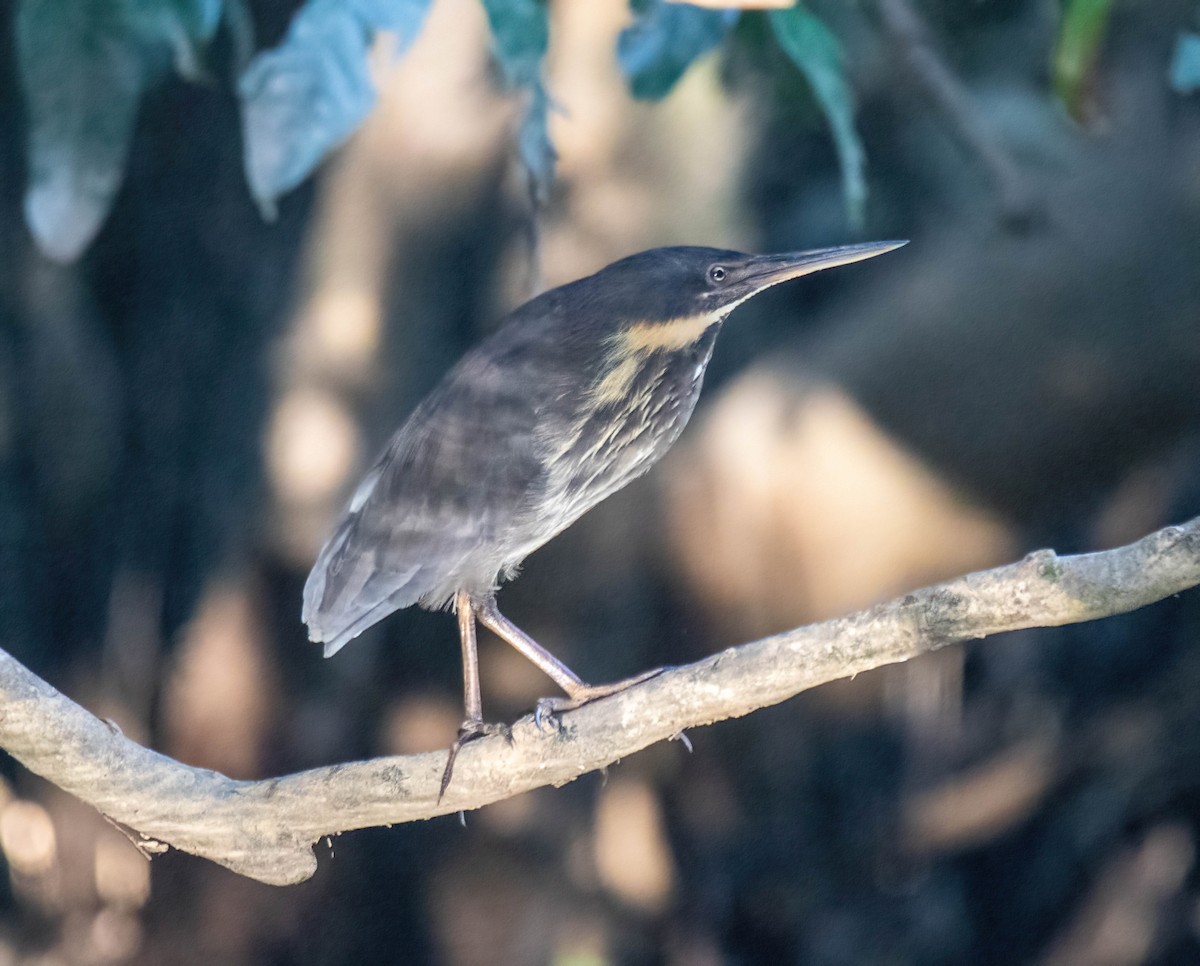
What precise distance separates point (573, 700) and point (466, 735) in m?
0.11

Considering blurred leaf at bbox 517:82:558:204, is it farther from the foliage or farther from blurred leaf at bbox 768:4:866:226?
blurred leaf at bbox 768:4:866:226

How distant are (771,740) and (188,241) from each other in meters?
0.94

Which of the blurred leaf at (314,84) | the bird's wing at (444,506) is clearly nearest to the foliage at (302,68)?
the blurred leaf at (314,84)

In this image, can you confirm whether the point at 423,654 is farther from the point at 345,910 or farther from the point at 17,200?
the point at 17,200

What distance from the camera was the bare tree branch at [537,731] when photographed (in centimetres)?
73

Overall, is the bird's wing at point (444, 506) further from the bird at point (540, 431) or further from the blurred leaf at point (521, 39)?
the blurred leaf at point (521, 39)

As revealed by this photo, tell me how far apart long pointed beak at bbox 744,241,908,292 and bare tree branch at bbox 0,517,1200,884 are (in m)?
0.35

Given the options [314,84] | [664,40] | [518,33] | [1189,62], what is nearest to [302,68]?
[314,84]

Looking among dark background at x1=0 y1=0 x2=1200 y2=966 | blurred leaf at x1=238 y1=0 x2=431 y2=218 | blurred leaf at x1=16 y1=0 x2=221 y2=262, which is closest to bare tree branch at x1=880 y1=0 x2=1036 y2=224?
dark background at x1=0 y1=0 x2=1200 y2=966

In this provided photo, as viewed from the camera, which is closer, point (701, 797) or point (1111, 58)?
point (1111, 58)

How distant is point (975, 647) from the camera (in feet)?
4.68

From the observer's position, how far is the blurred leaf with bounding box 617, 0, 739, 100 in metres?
1.09

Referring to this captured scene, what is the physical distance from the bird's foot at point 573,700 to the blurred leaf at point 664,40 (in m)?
0.56

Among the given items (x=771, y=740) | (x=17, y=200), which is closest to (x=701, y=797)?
(x=771, y=740)
